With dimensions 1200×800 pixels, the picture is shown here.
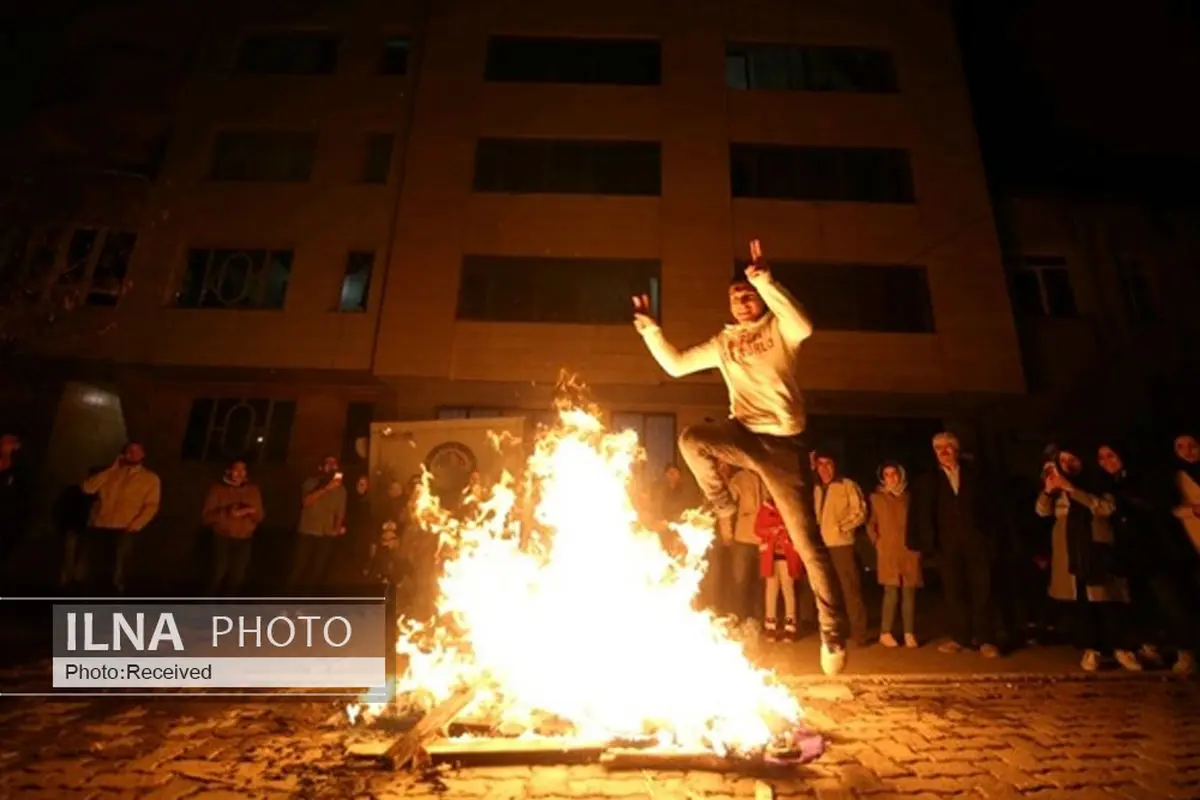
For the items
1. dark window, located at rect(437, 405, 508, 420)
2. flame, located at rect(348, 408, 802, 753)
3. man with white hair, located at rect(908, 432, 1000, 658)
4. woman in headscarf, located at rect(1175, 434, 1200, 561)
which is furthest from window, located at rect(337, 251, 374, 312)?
woman in headscarf, located at rect(1175, 434, 1200, 561)

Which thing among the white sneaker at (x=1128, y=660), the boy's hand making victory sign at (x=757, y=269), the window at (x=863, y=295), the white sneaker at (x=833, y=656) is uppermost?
the window at (x=863, y=295)

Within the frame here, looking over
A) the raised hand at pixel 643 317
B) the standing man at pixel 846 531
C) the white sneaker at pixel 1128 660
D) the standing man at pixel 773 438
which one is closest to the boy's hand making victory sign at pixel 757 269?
the standing man at pixel 773 438

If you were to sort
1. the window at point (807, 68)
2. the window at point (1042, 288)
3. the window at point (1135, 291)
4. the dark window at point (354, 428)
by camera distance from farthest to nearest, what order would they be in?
1. the window at point (807, 68)
2. the window at point (1042, 288)
3. the window at point (1135, 291)
4. the dark window at point (354, 428)

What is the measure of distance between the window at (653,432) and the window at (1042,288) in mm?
9455

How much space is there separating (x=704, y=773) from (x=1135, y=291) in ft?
59.6

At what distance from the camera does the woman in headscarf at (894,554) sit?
738 centimetres

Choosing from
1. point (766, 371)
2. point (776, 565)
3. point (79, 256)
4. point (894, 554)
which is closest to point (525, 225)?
point (79, 256)

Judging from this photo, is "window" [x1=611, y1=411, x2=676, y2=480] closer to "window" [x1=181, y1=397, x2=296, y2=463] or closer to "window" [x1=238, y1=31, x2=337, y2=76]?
"window" [x1=181, y1=397, x2=296, y2=463]

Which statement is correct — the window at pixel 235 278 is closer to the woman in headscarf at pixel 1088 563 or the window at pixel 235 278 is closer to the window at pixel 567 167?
the window at pixel 567 167

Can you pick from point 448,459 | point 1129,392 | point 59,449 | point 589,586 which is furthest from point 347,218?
point 1129,392

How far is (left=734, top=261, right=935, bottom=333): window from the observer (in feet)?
50.2

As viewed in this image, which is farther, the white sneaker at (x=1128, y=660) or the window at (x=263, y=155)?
the window at (x=263, y=155)

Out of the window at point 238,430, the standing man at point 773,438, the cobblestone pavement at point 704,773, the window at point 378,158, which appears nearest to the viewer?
the cobblestone pavement at point 704,773

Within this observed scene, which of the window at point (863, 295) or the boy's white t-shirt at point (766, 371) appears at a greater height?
the window at point (863, 295)
